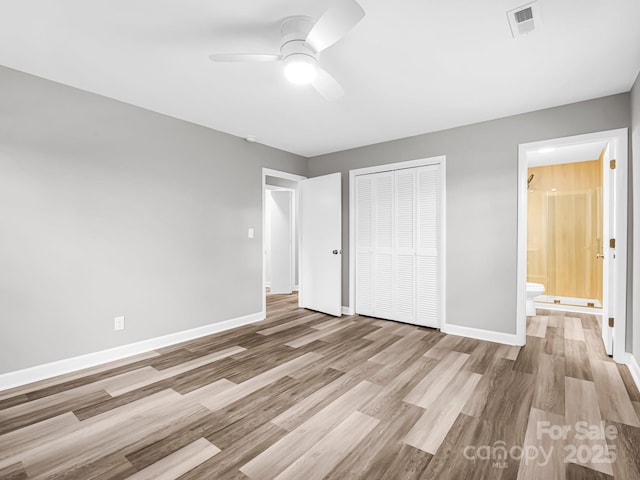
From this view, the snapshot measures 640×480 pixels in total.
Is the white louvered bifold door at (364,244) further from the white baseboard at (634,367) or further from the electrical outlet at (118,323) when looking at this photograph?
the electrical outlet at (118,323)

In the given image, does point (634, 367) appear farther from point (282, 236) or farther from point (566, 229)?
point (282, 236)

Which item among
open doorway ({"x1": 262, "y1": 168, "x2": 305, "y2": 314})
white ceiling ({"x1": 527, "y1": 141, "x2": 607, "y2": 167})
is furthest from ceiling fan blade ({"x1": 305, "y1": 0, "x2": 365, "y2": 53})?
open doorway ({"x1": 262, "y1": 168, "x2": 305, "y2": 314})

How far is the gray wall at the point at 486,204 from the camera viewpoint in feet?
10.8

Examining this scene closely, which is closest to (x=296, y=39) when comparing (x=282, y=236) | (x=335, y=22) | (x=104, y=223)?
(x=335, y=22)

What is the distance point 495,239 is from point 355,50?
2.54m

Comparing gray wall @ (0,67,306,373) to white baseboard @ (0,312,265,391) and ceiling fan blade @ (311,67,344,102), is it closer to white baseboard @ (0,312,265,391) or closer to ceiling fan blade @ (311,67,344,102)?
white baseboard @ (0,312,265,391)

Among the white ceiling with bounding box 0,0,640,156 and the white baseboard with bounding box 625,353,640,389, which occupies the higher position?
the white ceiling with bounding box 0,0,640,156

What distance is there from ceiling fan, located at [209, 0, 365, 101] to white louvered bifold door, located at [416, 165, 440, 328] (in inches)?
85.1

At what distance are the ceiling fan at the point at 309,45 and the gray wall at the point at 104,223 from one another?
68.2 inches

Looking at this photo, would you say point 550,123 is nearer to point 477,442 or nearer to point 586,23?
point 586,23

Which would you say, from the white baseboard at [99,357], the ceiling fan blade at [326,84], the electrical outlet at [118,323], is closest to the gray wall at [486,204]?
the ceiling fan blade at [326,84]

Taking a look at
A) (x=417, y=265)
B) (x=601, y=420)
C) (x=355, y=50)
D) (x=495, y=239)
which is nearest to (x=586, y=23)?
(x=355, y=50)

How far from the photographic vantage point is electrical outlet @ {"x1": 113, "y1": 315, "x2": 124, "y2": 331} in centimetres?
299

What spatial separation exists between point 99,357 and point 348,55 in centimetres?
336
